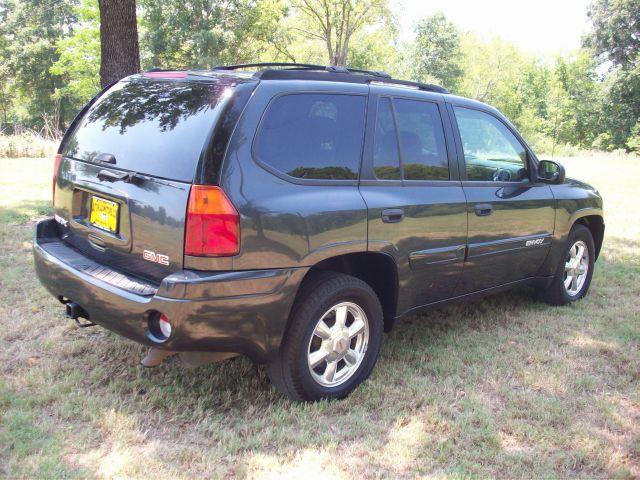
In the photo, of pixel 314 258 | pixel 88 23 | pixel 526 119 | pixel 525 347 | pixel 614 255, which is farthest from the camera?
pixel 526 119

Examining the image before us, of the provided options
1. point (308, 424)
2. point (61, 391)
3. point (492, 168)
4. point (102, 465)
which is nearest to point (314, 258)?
point (308, 424)

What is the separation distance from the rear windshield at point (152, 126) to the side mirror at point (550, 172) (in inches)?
112

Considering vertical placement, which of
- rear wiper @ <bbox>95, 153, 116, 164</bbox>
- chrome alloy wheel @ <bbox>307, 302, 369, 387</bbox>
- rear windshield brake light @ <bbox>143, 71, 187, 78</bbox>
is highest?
rear windshield brake light @ <bbox>143, 71, 187, 78</bbox>

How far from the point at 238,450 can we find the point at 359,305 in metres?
1.06

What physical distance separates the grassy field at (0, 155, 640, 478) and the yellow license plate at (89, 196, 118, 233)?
3.11 feet

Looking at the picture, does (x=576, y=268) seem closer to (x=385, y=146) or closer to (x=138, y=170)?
(x=385, y=146)

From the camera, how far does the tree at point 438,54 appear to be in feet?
194

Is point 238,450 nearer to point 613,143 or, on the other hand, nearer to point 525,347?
point 525,347

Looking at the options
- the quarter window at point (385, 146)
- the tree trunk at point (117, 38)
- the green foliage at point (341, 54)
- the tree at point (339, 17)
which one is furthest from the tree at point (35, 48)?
the quarter window at point (385, 146)

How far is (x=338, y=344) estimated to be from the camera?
10.6 feet

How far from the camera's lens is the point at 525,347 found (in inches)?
165

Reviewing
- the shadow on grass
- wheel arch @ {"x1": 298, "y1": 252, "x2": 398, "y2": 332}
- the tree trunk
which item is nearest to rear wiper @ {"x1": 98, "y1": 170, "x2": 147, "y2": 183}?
wheel arch @ {"x1": 298, "y1": 252, "x2": 398, "y2": 332}

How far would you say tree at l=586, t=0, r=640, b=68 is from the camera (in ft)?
136

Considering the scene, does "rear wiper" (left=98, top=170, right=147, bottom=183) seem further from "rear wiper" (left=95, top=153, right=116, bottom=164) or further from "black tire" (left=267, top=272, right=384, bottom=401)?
"black tire" (left=267, top=272, right=384, bottom=401)
